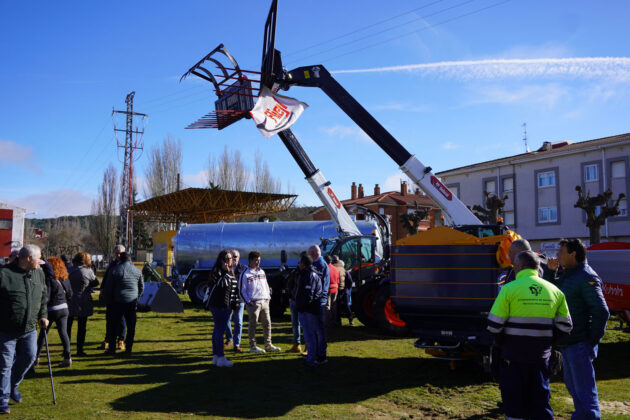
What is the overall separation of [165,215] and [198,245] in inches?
912

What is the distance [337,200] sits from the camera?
53.9ft

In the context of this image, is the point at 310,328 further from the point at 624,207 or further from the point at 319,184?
the point at 624,207

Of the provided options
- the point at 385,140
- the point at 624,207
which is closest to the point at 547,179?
the point at 624,207

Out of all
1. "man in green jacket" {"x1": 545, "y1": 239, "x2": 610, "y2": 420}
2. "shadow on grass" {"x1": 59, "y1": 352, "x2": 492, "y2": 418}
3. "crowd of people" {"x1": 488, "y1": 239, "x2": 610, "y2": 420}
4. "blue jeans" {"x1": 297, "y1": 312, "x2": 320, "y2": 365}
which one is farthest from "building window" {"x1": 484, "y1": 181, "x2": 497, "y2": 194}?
"crowd of people" {"x1": 488, "y1": 239, "x2": 610, "y2": 420}

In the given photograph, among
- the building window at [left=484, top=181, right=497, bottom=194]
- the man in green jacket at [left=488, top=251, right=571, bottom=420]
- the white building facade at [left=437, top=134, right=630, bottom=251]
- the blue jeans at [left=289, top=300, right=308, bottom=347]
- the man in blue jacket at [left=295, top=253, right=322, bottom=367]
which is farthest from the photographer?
the building window at [left=484, top=181, right=497, bottom=194]

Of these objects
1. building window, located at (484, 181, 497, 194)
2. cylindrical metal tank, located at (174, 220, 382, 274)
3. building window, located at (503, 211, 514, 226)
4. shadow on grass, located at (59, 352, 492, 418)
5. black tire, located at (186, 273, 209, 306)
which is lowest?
shadow on grass, located at (59, 352, 492, 418)

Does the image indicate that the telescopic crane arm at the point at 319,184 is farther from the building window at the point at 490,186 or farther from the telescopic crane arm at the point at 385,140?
the building window at the point at 490,186

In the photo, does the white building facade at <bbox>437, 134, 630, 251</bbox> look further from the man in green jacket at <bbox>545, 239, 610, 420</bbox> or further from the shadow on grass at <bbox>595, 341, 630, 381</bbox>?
the man in green jacket at <bbox>545, 239, 610, 420</bbox>

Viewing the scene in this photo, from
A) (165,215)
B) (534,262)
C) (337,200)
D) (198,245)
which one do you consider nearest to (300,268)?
(534,262)

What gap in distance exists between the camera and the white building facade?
3572 centimetres

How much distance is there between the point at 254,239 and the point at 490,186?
30.2m

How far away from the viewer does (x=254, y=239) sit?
1908cm

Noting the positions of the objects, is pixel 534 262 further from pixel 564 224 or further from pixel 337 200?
pixel 564 224

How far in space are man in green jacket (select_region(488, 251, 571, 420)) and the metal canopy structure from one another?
29.2 meters
